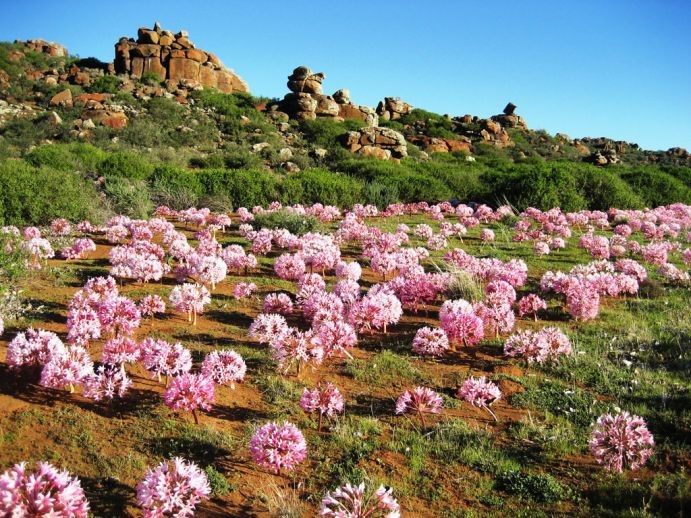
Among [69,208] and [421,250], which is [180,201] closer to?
[69,208]

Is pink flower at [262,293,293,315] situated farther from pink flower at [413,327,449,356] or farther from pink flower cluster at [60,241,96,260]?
pink flower cluster at [60,241,96,260]

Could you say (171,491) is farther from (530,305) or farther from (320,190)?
(320,190)

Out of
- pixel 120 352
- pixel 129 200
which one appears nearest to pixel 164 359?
pixel 120 352

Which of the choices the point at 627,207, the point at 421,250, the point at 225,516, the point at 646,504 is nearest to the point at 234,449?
the point at 225,516

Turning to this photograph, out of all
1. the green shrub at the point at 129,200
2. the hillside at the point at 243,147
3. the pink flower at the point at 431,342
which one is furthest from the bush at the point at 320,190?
the pink flower at the point at 431,342

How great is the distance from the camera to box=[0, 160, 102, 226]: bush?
1293 cm

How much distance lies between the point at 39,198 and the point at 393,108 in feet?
185

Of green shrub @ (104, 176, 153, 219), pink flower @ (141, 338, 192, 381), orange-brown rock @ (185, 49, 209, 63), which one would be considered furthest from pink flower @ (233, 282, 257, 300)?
orange-brown rock @ (185, 49, 209, 63)

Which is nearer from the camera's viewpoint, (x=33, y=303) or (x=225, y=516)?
(x=225, y=516)

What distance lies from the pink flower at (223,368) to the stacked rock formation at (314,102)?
156ft

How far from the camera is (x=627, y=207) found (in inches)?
865

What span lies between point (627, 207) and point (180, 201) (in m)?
19.8

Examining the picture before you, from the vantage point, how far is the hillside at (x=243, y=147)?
19.2 metres

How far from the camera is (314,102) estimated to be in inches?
2021
